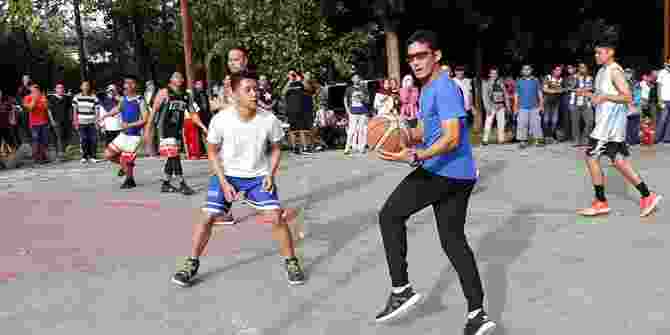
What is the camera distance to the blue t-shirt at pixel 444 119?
4.42m

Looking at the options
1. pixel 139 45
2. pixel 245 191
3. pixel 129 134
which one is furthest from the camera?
pixel 139 45

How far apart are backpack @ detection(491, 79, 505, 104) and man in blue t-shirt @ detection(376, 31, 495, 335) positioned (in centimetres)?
1236

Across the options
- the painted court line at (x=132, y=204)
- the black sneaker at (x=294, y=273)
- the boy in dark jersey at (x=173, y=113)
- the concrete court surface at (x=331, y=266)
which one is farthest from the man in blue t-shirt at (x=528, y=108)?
the black sneaker at (x=294, y=273)

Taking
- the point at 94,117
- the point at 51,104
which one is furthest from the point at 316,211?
the point at 51,104

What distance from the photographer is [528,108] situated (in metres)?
16.0

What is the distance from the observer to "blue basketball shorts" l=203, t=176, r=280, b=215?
19.4ft

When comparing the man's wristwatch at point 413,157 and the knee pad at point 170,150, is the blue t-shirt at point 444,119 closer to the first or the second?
the man's wristwatch at point 413,157

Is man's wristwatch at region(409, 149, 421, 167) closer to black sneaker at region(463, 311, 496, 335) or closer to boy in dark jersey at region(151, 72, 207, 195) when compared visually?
black sneaker at region(463, 311, 496, 335)

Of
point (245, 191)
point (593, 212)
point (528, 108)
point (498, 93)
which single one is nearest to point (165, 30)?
point (498, 93)

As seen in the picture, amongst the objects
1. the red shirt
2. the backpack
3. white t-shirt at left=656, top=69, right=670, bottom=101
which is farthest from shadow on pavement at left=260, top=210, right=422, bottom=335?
the red shirt

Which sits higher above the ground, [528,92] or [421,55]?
[421,55]

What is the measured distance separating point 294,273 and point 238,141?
1.11 metres

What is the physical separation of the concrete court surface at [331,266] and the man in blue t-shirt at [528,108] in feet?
16.0

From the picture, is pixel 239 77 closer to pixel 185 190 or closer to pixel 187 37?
pixel 185 190
